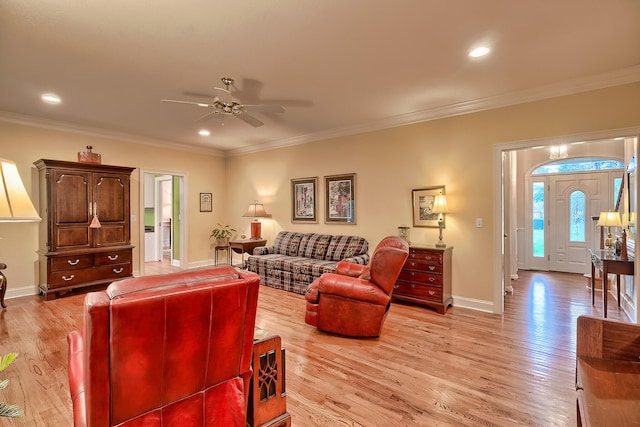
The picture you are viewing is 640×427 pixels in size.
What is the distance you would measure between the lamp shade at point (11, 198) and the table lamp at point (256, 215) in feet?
16.9

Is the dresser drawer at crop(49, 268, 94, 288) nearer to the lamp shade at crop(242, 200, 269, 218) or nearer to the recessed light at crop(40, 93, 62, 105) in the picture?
the recessed light at crop(40, 93, 62, 105)

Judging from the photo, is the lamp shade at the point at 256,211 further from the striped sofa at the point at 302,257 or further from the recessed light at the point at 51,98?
the recessed light at the point at 51,98

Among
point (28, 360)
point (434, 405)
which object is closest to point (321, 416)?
point (434, 405)

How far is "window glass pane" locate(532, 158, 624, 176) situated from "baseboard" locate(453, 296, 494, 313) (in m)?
4.49

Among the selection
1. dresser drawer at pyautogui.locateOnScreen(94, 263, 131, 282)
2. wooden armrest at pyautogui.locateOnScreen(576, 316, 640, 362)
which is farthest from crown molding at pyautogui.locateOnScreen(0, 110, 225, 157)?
wooden armrest at pyautogui.locateOnScreen(576, 316, 640, 362)

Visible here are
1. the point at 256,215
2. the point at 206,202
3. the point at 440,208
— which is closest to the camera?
the point at 440,208

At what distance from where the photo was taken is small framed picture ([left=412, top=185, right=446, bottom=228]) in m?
4.39

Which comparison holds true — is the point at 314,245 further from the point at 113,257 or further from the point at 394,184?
the point at 113,257

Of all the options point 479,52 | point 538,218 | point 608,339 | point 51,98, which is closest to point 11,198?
point 608,339

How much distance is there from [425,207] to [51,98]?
5157 mm

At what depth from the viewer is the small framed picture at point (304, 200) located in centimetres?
581

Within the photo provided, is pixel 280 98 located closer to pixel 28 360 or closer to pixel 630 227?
pixel 28 360

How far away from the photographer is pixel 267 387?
5.56 ft

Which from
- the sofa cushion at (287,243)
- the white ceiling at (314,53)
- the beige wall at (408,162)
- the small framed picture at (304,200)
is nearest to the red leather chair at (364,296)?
the beige wall at (408,162)
